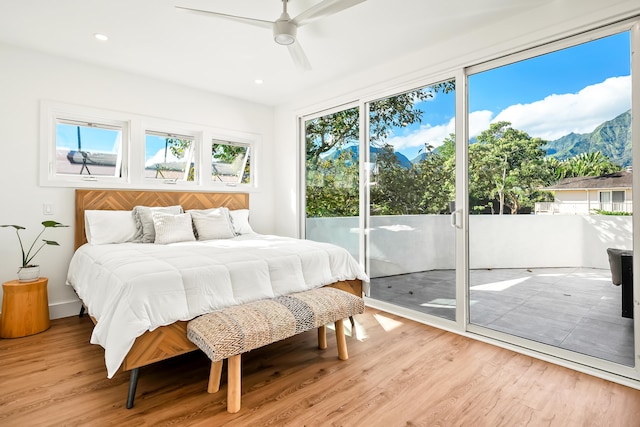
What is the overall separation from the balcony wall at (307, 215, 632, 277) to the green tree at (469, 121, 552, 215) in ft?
0.48

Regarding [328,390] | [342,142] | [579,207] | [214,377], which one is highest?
[342,142]

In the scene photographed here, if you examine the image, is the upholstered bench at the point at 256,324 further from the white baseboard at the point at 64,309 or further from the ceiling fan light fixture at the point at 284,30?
the white baseboard at the point at 64,309

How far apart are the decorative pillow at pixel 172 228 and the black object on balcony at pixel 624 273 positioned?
3486 mm

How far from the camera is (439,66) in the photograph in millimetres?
3074

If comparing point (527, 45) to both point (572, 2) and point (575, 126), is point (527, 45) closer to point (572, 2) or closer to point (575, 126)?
point (572, 2)

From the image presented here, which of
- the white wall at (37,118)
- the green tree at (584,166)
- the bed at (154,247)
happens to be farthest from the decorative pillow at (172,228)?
the green tree at (584,166)

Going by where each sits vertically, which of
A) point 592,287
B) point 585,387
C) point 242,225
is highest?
point 242,225

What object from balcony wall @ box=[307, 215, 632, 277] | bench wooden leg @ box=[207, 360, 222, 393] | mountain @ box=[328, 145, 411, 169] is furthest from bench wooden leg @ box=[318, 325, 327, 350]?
mountain @ box=[328, 145, 411, 169]

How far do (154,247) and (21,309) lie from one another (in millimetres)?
1165

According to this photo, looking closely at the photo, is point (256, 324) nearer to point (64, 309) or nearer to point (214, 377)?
point (214, 377)

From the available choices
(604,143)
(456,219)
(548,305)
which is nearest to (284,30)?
(456,219)

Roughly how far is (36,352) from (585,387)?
3.76 meters

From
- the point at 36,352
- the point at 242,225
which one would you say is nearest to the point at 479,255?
the point at 242,225

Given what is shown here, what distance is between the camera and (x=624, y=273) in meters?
2.25
